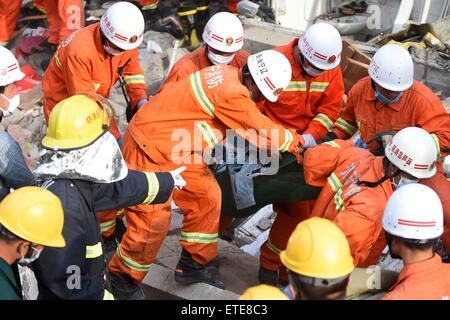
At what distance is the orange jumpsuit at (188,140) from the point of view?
4258 millimetres

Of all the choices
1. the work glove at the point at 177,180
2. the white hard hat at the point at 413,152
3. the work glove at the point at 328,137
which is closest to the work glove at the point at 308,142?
the work glove at the point at 328,137

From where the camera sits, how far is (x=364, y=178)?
12.5 ft

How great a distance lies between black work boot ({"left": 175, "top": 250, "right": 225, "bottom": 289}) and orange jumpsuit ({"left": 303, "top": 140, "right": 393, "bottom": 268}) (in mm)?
1069

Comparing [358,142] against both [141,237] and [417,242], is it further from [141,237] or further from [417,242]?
[417,242]

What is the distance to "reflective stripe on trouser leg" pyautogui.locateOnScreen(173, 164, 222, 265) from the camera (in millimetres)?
4453

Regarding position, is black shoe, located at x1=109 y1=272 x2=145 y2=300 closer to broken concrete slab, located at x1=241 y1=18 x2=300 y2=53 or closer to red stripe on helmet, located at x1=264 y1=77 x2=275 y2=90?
red stripe on helmet, located at x1=264 y1=77 x2=275 y2=90

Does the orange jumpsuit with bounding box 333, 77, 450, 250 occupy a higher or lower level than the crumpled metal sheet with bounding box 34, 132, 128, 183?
lower

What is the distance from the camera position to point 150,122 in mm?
4391

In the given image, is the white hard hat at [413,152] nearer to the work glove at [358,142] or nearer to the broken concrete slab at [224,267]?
the work glove at [358,142]

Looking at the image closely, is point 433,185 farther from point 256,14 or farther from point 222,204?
point 256,14

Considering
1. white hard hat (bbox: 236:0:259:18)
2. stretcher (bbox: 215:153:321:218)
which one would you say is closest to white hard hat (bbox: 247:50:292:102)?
stretcher (bbox: 215:153:321:218)
